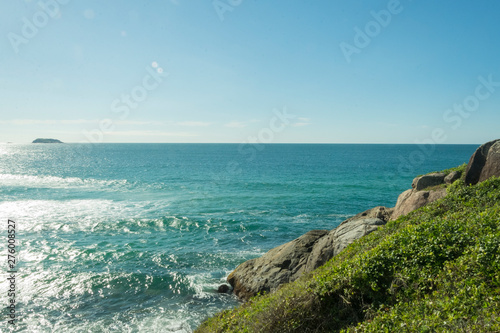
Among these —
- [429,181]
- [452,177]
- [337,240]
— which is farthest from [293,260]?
[452,177]

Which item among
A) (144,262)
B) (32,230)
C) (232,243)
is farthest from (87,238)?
(232,243)

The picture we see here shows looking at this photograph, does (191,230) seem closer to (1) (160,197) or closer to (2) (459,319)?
(1) (160,197)

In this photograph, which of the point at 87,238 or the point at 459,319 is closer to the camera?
the point at 459,319

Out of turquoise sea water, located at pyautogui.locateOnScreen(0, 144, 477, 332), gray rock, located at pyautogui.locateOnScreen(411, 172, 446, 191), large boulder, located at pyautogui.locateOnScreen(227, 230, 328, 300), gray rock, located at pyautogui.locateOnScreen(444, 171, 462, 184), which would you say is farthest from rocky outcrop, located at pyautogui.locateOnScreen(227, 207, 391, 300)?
gray rock, located at pyautogui.locateOnScreen(444, 171, 462, 184)

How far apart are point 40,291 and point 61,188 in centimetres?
4168

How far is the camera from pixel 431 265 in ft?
28.3

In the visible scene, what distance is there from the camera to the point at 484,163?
57.9ft

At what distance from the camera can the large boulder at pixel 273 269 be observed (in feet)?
55.7

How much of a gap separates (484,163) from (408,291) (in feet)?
44.9

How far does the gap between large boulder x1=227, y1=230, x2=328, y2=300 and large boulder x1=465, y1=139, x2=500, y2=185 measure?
30.6ft

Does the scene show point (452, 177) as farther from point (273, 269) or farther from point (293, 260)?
point (273, 269)

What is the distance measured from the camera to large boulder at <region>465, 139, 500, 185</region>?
16953mm

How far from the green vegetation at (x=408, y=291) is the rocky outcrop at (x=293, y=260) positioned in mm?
6468

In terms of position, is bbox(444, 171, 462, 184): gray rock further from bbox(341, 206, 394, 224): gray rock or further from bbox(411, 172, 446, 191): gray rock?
bbox(341, 206, 394, 224): gray rock
